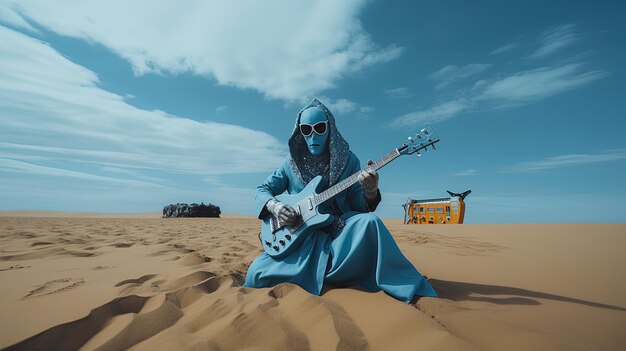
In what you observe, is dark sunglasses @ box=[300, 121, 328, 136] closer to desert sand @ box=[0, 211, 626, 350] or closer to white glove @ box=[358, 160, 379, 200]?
white glove @ box=[358, 160, 379, 200]

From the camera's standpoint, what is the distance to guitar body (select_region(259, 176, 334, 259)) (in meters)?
2.59

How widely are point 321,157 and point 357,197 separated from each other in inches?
23.2

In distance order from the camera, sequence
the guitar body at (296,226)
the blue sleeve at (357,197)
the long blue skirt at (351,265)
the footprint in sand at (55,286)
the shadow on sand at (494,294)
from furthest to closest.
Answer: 1. the blue sleeve at (357,197)
2. the guitar body at (296,226)
3. the footprint in sand at (55,286)
4. the shadow on sand at (494,294)
5. the long blue skirt at (351,265)

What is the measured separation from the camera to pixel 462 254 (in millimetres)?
5219

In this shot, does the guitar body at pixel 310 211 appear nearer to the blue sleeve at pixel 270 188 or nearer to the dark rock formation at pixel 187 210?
the blue sleeve at pixel 270 188

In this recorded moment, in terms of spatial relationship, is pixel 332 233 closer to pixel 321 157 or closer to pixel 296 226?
pixel 296 226

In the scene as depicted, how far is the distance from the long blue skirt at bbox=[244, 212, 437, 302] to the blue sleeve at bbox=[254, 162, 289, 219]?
604 millimetres

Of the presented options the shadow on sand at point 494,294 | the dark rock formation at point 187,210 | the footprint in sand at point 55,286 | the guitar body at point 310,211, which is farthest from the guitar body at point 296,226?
the dark rock formation at point 187,210

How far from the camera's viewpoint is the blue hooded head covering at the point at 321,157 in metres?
2.97

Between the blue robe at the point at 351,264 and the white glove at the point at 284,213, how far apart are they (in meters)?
0.23

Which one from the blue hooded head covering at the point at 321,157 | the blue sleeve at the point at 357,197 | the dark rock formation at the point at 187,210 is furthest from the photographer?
the dark rock formation at the point at 187,210

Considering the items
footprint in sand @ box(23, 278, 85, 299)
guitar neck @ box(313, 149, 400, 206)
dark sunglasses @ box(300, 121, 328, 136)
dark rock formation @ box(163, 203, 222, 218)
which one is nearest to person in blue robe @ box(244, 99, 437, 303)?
dark sunglasses @ box(300, 121, 328, 136)

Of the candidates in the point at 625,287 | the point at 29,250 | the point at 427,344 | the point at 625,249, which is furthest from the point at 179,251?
the point at 625,249

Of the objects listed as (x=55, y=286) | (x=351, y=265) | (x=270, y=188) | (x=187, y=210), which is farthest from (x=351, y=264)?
(x=187, y=210)
